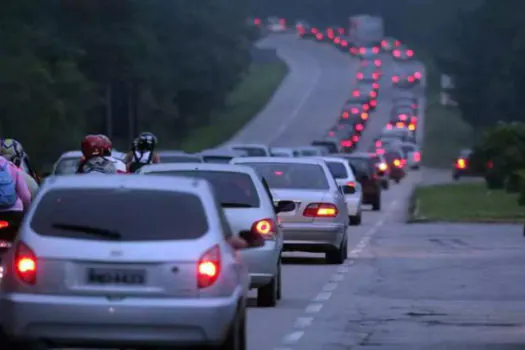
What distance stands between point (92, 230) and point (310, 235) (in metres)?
13.1

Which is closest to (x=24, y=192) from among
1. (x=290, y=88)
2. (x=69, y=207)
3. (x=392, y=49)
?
(x=69, y=207)

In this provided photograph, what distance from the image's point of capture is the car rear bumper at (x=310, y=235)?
24.9 metres

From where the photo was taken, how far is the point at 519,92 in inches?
4424

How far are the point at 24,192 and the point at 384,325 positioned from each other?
135 inches

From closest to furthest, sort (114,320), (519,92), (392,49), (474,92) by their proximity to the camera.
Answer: (114,320), (519,92), (474,92), (392,49)

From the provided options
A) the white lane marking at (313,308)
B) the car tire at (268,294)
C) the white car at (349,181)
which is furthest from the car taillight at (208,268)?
the white car at (349,181)

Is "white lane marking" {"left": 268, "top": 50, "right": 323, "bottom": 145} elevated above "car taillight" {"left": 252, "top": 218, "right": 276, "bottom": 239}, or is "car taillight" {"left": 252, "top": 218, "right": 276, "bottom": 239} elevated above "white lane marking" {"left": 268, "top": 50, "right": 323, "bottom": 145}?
"car taillight" {"left": 252, "top": 218, "right": 276, "bottom": 239}

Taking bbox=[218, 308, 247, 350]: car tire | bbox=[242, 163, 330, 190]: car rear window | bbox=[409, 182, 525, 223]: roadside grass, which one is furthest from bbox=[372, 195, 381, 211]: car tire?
bbox=[218, 308, 247, 350]: car tire

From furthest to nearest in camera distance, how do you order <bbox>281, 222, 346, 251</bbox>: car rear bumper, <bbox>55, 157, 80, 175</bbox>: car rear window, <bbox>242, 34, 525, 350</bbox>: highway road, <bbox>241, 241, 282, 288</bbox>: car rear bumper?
<bbox>55, 157, 80, 175</bbox>: car rear window → <bbox>281, 222, 346, 251</bbox>: car rear bumper → <bbox>241, 241, 282, 288</bbox>: car rear bumper → <bbox>242, 34, 525, 350</bbox>: highway road

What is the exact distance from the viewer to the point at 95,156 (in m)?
17.6

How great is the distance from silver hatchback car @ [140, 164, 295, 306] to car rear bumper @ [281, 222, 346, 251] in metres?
5.67

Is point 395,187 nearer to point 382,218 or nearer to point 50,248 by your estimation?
point 382,218

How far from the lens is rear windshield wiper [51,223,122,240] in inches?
470

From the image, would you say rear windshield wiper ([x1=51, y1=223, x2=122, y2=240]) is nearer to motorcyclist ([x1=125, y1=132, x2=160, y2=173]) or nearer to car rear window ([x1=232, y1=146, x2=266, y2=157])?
motorcyclist ([x1=125, y1=132, x2=160, y2=173])
